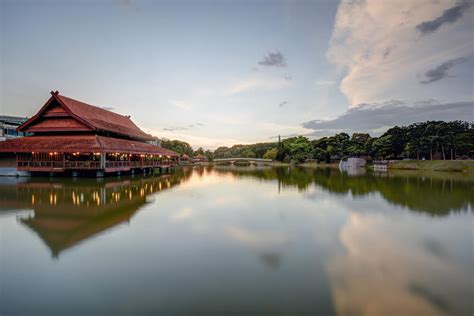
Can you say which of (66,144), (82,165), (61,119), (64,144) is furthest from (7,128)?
(82,165)

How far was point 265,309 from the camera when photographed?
3.35 meters

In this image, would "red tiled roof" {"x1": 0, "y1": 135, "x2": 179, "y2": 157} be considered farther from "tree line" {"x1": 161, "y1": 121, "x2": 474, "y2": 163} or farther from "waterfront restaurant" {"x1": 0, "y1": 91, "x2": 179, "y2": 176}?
"tree line" {"x1": 161, "y1": 121, "x2": 474, "y2": 163}

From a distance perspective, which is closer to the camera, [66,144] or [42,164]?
[66,144]

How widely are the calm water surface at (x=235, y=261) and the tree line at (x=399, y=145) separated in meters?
37.1

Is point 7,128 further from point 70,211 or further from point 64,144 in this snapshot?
point 70,211

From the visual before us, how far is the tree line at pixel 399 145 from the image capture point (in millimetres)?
38438

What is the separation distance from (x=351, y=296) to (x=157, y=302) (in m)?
2.98

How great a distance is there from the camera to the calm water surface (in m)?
3.52

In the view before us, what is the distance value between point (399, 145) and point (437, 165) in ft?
39.4

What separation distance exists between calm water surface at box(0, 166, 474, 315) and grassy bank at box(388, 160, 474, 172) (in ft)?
107

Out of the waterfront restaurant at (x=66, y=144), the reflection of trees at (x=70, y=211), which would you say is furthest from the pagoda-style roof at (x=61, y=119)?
the reflection of trees at (x=70, y=211)

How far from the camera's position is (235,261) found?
495 centimetres

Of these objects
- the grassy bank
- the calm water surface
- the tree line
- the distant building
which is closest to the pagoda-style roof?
the distant building

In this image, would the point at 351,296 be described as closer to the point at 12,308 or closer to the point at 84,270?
the point at 84,270
